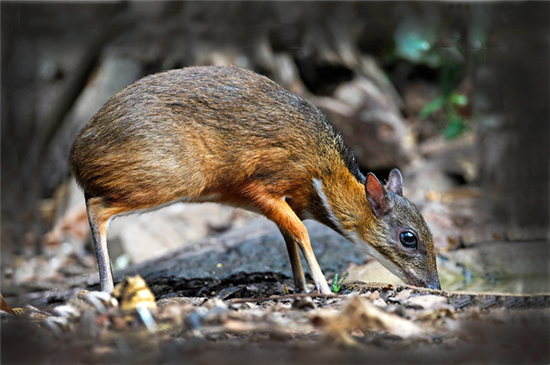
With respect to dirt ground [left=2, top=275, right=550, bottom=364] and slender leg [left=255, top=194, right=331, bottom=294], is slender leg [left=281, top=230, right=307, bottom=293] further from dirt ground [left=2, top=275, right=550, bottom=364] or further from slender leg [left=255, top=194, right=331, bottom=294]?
dirt ground [left=2, top=275, right=550, bottom=364]

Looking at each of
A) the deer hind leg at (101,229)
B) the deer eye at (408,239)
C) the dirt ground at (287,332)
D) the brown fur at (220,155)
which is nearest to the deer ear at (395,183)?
the brown fur at (220,155)

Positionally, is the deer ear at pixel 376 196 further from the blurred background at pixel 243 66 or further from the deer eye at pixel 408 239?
the blurred background at pixel 243 66

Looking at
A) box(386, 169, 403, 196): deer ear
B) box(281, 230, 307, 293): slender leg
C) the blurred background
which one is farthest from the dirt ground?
the blurred background

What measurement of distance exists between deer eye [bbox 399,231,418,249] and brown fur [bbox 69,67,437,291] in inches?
6.3

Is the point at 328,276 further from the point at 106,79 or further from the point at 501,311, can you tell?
the point at 106,79

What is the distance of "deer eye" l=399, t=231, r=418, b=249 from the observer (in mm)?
4816

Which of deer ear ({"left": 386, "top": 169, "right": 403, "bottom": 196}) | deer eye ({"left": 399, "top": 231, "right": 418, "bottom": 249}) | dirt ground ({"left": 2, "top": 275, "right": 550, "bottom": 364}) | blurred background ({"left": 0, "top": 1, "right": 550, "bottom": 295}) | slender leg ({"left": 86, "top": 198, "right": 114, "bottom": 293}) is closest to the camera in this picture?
dirt ground ({"left": 2, "top": 275, "right": 550, "bottom": 364})

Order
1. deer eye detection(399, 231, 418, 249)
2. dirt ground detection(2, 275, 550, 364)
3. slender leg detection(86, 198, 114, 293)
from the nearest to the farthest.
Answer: dirt ground detection(2, 275, 550, 364)
slender leg detection(86, 198, 114, 293)
deer eye detection(399, 231, 418, 249)

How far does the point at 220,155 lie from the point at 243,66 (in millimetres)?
5811

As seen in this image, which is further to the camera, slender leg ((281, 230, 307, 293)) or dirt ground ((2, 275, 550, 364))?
slender leg ((281, 230, 307, 293))

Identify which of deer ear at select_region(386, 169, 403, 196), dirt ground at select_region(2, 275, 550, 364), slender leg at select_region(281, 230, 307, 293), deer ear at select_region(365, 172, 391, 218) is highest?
deer ear at select_region(386, 169, 403, 196)

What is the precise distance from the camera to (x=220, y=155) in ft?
14.9

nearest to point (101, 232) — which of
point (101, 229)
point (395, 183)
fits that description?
point (101, 229)

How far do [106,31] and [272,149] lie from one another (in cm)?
684
